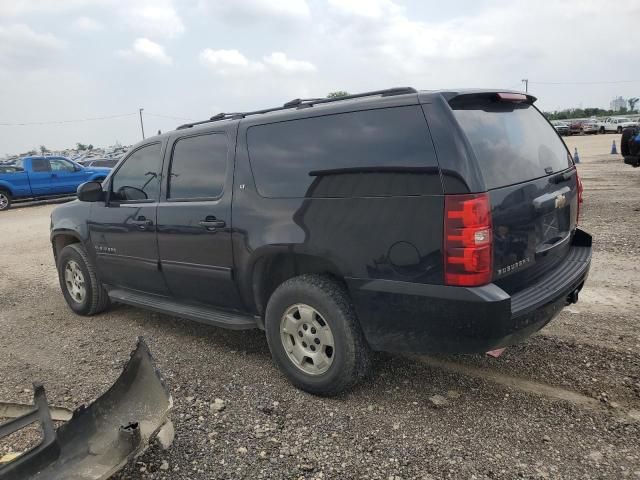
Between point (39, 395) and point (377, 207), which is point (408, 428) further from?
point (39, 395)

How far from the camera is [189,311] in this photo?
13.3ft

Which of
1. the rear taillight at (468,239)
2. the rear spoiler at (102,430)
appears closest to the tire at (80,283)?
the rear spoiler at (102,430)

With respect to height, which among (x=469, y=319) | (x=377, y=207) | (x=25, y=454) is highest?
(x=377, y=207)

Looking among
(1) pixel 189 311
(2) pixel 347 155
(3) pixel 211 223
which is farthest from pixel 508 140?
(1) pixel 189 311

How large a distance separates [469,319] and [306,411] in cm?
119

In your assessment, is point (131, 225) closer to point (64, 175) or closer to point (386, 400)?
point (386, 400)

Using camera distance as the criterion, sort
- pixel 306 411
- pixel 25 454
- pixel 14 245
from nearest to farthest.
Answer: pixel 25 454
pixel 306 411
pixel 14 245

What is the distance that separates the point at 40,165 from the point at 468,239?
1815 centimetres

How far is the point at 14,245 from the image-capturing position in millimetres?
10000

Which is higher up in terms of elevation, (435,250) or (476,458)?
(435,250)

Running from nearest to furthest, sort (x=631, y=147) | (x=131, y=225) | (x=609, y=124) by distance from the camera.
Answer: (x=131, y=225)
(x=631, y=147)
(x=609, y=124)

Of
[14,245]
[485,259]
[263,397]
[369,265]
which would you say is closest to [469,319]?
[485,259]

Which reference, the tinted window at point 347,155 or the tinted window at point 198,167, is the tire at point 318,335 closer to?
the tinted window at point 347,155

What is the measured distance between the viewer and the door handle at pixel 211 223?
12.0 ft
